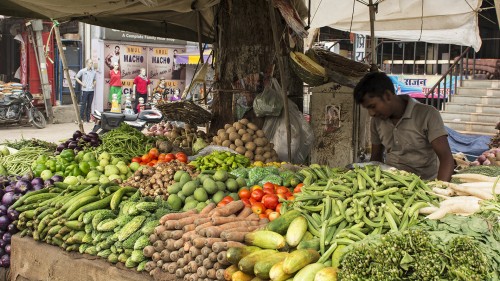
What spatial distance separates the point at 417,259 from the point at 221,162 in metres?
3.14

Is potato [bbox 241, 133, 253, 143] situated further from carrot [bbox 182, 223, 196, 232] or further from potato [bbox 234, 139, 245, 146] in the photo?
carrot [bbox 182, 223, 196, 232]

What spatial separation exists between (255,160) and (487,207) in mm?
3502

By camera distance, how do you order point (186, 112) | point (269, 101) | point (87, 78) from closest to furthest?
point (269, 101) → point (186, 112) → point (87, 78)

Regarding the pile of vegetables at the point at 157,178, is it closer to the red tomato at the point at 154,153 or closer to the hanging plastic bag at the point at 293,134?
the red tomato at the point at 154,153

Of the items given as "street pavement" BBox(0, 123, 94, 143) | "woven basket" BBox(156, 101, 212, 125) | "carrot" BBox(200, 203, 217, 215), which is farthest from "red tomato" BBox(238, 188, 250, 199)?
"street pavement" BBox(0, 123, 94, 143)

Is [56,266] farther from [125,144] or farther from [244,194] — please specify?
[125,144]

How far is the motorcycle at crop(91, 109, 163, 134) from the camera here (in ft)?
43.8

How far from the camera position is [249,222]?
4.00m

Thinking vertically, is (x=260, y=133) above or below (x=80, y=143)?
above

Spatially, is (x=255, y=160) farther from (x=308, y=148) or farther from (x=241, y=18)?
(x=241, y=18)

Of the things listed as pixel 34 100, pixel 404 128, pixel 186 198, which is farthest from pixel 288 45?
pixel 34 100

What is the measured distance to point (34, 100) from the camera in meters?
20.4

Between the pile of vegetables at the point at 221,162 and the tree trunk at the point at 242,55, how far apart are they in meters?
1.63

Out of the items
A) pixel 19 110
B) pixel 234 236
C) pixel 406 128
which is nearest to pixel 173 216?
pixel 234 236
